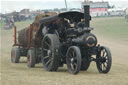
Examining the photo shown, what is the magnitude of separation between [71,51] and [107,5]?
109 metres

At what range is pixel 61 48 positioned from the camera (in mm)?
14047

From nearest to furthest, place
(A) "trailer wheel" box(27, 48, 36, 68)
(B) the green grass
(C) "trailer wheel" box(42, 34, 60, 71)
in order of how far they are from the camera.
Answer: (C) "trailer wheel" box(42, 34, 60, 71), (A) "trailer wheel" box(27, 48, 36, 68), (B) the green grass

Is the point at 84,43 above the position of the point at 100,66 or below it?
above

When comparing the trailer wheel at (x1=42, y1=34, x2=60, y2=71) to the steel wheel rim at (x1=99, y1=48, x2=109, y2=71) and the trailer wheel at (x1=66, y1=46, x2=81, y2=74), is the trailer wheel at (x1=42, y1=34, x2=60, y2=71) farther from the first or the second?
the steel wheel rim at (x1=99, y1=48, x2=109, y2=71)

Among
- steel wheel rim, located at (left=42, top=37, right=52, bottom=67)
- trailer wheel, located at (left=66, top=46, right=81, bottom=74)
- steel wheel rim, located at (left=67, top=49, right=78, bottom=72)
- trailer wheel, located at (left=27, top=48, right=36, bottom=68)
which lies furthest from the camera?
trailer wheel, located at (left=27, top=48, right=36, bottom=68)

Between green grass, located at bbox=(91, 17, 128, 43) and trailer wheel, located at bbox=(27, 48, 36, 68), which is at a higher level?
trailer wheel, located at bbox=(27, 48, 36, 68)

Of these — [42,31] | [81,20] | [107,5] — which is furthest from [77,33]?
[107,5]

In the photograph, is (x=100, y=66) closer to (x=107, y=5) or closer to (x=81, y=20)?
(x=81, y=20)

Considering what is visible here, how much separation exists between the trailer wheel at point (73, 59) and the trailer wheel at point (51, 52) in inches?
22.0

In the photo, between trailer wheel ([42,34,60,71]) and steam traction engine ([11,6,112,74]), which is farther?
trailer wheel ([42,34,60,71])

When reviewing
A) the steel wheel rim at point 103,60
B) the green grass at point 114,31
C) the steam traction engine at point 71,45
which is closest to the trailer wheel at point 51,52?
the steam traction engine at point 71,45

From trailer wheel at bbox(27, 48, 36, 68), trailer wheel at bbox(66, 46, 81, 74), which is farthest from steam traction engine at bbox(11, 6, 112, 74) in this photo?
trailer wheel at bbox(27, 48, 36, 68)

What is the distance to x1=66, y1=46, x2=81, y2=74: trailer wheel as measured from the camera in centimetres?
1261

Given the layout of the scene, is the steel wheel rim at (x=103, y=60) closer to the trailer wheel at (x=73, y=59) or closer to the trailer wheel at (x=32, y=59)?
the trailer wheel at (x=73, y=59)
